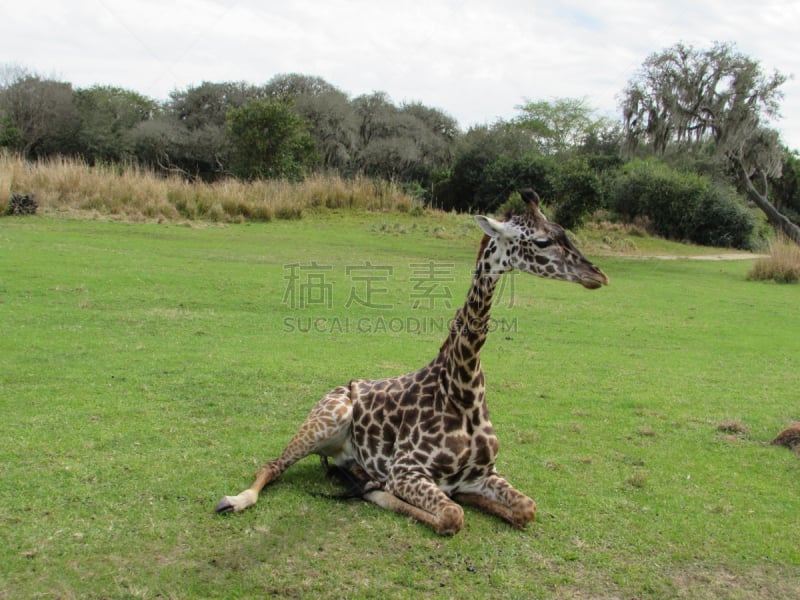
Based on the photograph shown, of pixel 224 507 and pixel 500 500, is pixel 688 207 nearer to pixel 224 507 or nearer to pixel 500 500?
pixel 500 500

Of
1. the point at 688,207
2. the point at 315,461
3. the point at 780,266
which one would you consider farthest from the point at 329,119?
the point at 315,461

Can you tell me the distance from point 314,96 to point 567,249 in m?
50.8

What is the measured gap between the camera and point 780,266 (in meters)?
21.4

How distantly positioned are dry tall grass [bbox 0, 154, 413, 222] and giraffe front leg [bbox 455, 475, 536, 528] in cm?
2041

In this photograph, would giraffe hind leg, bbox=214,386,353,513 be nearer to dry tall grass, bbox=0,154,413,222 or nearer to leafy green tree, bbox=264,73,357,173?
dry tall grass, bbox=0,154,413,222

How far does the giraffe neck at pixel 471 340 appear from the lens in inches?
193

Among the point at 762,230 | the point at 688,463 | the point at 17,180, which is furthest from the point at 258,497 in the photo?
the point at 762,230

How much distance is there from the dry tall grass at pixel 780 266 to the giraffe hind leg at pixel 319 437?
19.4 m

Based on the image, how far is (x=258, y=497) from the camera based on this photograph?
5.09 meters

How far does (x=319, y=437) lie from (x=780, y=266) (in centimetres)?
1989

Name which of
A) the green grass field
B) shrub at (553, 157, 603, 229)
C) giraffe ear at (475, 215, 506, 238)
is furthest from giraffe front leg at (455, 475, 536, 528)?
shrub at (553, 157, 603, 229)

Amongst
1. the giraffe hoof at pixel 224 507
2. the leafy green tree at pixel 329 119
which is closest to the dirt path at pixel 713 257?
the giraffe hoof at pixel 224 507

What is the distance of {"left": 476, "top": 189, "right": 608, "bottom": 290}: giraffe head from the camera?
456cm

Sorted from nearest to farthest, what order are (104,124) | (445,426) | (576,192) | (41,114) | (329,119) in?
(445,426) < (576,192) < (41,114) < (104,124) < (329,119)
